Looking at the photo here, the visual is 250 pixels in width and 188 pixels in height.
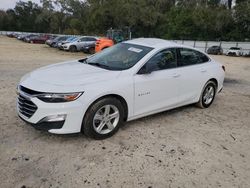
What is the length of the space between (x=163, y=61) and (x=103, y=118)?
65.5 inches

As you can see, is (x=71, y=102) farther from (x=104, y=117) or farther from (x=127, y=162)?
(x=127, y=162)

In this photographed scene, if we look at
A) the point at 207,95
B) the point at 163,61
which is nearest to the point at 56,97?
the point at 163,61

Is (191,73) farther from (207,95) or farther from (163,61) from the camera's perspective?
(207,95)

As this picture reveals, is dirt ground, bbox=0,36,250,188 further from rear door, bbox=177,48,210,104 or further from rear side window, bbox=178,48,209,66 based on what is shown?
rear side window, bbox=178,48,209,66

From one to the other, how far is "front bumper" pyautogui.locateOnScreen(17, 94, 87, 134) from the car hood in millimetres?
212

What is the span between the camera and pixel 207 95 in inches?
252

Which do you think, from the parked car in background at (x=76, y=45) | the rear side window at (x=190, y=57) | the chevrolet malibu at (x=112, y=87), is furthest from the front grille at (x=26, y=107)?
the parked car in background at (x=76, y=45)

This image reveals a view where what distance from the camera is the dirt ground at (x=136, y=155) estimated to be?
347cm

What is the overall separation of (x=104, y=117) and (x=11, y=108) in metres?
2.39

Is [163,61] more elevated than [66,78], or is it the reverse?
[163,61]

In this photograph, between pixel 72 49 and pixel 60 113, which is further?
pixel 72 49

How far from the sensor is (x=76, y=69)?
4805 millimetres

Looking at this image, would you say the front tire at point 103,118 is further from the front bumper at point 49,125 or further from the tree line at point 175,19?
the tree line at point 175,19

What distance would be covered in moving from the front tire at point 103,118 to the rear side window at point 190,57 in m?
1.82
